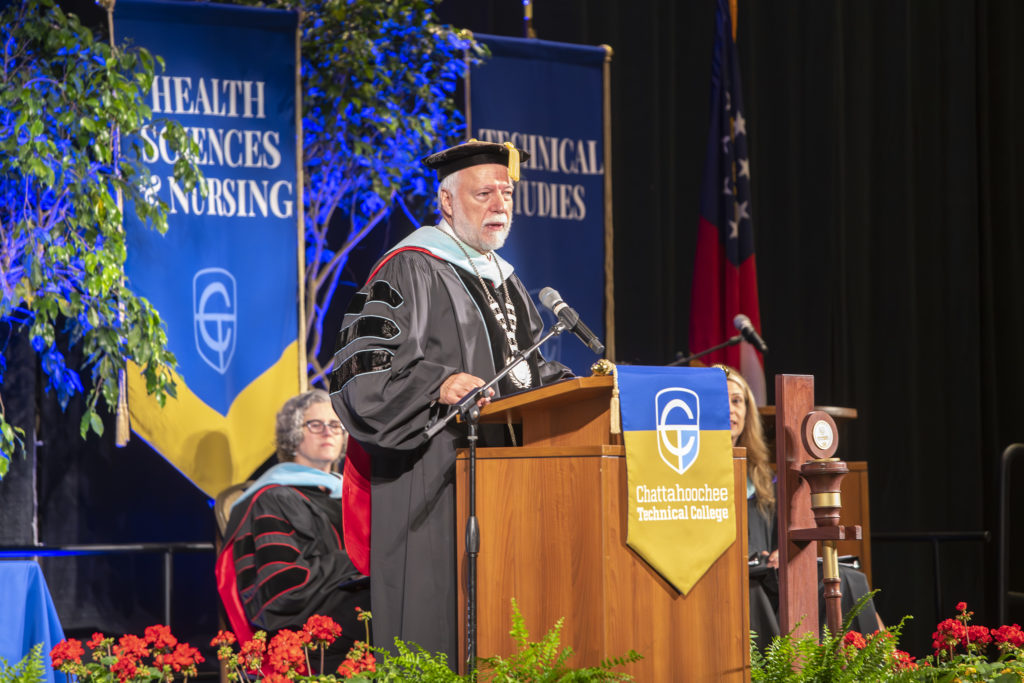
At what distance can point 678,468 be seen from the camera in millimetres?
2129

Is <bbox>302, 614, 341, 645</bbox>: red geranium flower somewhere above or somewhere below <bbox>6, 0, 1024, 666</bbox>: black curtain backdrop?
below

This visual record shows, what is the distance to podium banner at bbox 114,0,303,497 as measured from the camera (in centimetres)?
457

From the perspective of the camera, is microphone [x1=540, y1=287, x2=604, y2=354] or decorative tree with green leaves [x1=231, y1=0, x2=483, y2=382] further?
decorative tree with green leaves [x1=231, y1=0, x2=483, y2=382]

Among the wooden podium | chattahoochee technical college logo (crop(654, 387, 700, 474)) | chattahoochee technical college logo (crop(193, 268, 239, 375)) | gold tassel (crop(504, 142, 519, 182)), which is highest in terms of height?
gold tassel (crop(504, 142, 519, 182))

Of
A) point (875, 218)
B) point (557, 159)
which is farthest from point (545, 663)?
point (875, 218)

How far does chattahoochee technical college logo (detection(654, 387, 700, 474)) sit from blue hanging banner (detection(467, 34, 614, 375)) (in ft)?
9.22

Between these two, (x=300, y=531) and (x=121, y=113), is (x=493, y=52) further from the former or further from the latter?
(x=300, y=531)

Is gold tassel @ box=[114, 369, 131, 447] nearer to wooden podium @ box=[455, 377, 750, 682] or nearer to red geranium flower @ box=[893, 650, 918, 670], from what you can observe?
wooden podium @ box=[455, 377, 750, 682]

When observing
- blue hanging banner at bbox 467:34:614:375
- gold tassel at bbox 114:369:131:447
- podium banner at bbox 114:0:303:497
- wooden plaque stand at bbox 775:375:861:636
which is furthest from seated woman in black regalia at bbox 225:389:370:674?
wooden plaque stand at bbox 775:375:861:636

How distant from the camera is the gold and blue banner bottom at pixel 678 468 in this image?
6.80 feet

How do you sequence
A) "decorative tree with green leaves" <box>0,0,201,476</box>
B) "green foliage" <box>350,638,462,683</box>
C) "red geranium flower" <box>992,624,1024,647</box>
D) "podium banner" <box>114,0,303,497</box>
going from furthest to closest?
"podium banner" <box>114,0,303,497</box> < "decorative tree with green leaves" <box>0,0,201,476</box> < "red geranium flower" <box>992,624,1024,647</box> < "green foliage" <box>350,638,462,683</box>

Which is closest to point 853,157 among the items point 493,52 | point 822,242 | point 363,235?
point 822,242

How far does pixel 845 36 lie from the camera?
621cm

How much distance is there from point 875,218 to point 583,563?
4658mm
